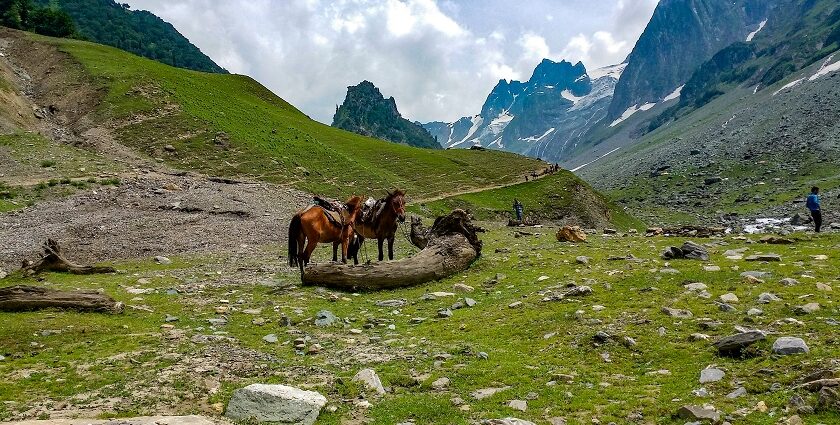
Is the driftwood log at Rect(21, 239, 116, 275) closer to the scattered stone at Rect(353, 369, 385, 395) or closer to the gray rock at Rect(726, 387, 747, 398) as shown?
the scattered stone at Rect(353, 369, 385, 395)

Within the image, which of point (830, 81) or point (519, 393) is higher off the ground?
point (830, 81)

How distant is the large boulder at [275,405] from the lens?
6.80 m

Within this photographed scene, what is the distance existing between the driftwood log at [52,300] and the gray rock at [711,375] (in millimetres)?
12094

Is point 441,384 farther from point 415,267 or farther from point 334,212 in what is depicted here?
point 334,212

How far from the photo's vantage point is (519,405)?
7.09 metres

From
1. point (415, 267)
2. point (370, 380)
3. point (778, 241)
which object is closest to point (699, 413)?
point (370, 380)

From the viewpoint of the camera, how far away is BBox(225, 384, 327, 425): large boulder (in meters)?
6.80

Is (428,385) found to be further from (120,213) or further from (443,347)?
(120,213)

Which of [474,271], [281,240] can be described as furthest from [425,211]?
[474,271]

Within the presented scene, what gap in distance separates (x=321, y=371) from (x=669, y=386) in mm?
5507

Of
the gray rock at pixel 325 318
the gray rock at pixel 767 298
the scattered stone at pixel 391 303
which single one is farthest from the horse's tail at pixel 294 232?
the gray rock at pixel 767 298

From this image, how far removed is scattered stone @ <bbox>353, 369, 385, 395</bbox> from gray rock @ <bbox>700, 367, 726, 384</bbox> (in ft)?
15.4

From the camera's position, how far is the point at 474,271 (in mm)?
17391

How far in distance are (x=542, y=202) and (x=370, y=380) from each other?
54645 mm
